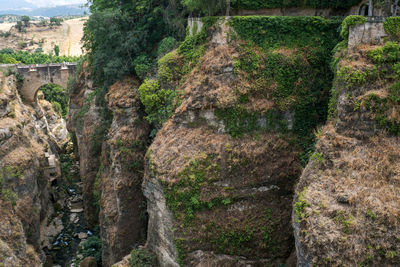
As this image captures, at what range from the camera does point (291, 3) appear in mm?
19234

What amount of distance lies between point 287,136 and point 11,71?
27.9 m

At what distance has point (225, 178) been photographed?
16.1m

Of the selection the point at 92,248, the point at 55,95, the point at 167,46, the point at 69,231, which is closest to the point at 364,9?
the point at 167,46

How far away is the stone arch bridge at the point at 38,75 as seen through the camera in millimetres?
33406

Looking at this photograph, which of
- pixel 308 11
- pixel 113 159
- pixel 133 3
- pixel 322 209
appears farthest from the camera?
pixel 133 3

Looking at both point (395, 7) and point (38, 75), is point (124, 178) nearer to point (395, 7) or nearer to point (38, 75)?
point (395, 7)

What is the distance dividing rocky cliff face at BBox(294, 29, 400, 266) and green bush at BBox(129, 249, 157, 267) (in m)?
8.73

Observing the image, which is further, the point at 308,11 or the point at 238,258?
the point at 308,11

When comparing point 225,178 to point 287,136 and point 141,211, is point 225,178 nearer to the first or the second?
point 287,136

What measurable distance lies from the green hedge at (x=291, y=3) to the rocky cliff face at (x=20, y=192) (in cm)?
1593

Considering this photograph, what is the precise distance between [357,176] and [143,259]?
11.8m

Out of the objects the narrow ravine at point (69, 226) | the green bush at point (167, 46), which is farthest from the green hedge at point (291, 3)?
the narrow ravine at point (69, 226)

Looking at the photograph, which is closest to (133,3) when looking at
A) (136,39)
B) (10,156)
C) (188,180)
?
(136,39)

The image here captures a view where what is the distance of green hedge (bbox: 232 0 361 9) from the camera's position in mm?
18875
